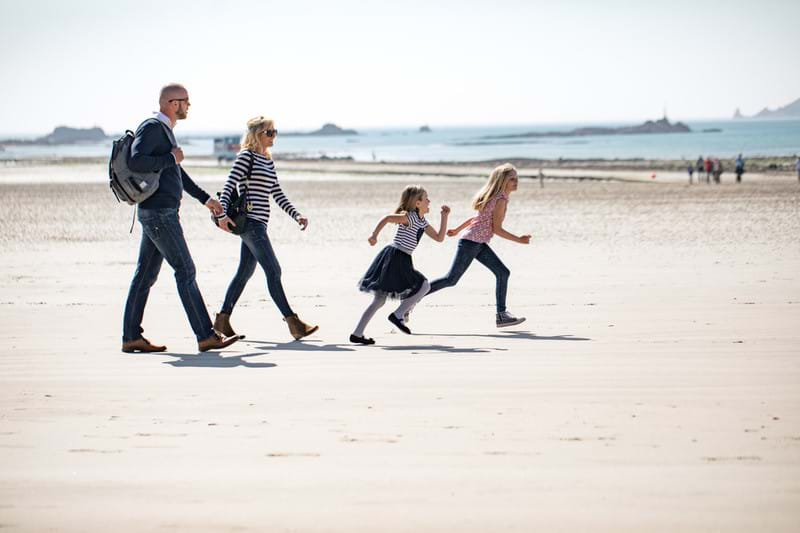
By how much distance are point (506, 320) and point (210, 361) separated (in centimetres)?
253

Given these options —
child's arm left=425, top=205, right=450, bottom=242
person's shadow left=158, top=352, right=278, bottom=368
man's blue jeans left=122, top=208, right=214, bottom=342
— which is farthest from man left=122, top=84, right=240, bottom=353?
child's arm left=425, top=205, right=450, bottom=242

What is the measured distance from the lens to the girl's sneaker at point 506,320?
26.3 ft

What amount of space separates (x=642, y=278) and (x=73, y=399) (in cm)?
770

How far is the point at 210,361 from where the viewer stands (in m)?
6.64

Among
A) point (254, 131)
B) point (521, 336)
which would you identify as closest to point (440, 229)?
point (521, 336)

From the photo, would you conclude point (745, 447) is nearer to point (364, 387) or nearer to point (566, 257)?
point (364, 387)

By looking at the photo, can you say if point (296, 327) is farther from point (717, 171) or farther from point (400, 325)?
point (717, 171)

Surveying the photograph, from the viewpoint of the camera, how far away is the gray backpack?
6.71 m

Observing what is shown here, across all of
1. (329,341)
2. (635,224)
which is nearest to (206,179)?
(635,224)

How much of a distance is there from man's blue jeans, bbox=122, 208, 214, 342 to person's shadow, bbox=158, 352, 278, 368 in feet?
0.61

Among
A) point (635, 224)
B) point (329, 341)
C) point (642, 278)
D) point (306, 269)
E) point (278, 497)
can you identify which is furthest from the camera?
point (635, 224)

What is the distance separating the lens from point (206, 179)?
147ft

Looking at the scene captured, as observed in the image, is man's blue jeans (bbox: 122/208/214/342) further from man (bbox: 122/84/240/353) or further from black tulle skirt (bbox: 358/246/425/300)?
black tulle skirt (bbox: 358/246/425/300)

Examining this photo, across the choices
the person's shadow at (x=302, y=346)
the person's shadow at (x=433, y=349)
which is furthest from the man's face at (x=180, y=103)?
the person's shadow at (x=433, y=349)
